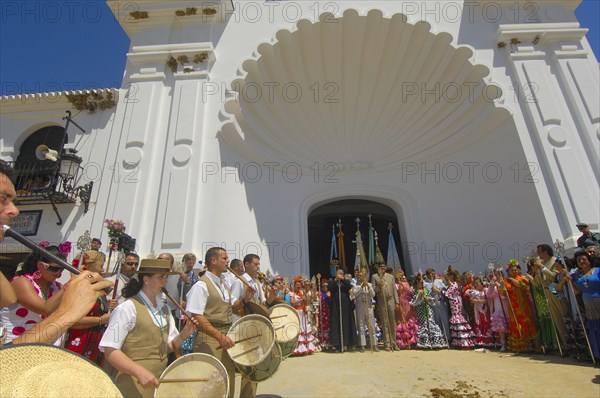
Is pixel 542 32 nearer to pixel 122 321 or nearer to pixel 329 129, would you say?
pixel 329 129

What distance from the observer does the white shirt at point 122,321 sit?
1688mm

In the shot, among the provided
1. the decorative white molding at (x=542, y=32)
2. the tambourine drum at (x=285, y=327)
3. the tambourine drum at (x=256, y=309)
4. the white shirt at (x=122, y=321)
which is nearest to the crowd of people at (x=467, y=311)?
the tambourine drum at (x=285, y=327)

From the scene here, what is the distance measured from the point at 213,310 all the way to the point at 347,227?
8.20 meters

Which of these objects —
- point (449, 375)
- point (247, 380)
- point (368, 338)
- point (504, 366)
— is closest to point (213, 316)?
point (247, 380)

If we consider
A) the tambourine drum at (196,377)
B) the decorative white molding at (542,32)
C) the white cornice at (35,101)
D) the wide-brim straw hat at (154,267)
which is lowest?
the tambourine drum at (196,377)

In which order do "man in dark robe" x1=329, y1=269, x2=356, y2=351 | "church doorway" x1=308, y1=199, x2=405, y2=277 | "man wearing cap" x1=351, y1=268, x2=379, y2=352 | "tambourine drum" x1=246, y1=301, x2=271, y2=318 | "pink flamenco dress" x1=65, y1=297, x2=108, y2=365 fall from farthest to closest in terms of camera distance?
"church doorway" x1=308, y1=199, x2=405, y2=277 → "man in dark robe" x1=329, y1=269, x2=356, y2=351 → "man wearing cap" x1=351, y1=268, x2=379, y2=352 → "tambourine drum" x1=246, y1=301, x2=271, y2=318 → "pink flamenco dress" x1=65, y1=297, x2=108, y2=365

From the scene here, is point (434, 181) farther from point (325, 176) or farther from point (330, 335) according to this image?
point (330, 335)

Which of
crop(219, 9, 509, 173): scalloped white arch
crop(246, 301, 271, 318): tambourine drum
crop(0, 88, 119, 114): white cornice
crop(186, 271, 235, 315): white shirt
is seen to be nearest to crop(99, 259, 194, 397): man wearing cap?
crop(186, 271, 235, 315): white shirt

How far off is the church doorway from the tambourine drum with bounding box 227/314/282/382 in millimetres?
7163

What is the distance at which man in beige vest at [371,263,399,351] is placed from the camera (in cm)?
579

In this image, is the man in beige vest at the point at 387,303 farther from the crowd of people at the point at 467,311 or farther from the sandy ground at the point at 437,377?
the sandy ground at the point at 437,377

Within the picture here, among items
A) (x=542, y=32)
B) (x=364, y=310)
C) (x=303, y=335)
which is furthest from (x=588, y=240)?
(x=542, y=32)

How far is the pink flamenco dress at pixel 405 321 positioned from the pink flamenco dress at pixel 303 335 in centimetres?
152

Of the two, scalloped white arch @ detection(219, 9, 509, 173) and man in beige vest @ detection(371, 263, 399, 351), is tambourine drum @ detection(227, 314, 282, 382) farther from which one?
scalloped white arch @ detection(219, 9, 509, 173)
